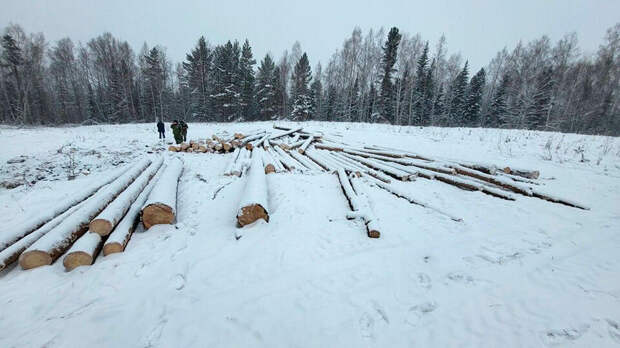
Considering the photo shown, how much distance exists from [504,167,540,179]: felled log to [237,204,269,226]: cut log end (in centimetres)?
717

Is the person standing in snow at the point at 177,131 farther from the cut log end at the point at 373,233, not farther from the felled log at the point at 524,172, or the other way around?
the felled log at the point at 524,172

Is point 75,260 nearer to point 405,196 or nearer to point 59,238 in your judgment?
point 59,238

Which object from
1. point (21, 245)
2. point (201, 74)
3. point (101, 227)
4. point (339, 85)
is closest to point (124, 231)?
point (101, 227)

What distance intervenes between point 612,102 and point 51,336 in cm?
4519

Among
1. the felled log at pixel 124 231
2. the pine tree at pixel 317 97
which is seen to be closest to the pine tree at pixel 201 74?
the pine tree at pixel 317 97

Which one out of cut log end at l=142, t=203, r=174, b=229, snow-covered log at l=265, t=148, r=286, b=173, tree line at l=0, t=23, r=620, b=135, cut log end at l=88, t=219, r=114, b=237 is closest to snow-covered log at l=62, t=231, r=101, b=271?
cut log end at l=88, t=219, r=114, b=237

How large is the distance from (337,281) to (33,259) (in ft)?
13.3

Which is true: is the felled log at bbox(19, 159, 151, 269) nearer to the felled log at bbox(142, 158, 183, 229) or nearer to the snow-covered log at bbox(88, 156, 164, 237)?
the snow-covered log at bbox(88, 156, 164, 237)

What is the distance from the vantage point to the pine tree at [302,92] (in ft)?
99.5

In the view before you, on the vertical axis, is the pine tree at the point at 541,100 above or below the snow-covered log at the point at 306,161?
above

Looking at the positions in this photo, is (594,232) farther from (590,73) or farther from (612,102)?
(612,102)

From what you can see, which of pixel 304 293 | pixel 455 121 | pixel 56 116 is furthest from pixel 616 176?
pixel 56 116

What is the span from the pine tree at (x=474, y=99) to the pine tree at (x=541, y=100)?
7.36 meters

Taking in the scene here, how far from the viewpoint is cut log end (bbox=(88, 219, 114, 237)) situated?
348cm
